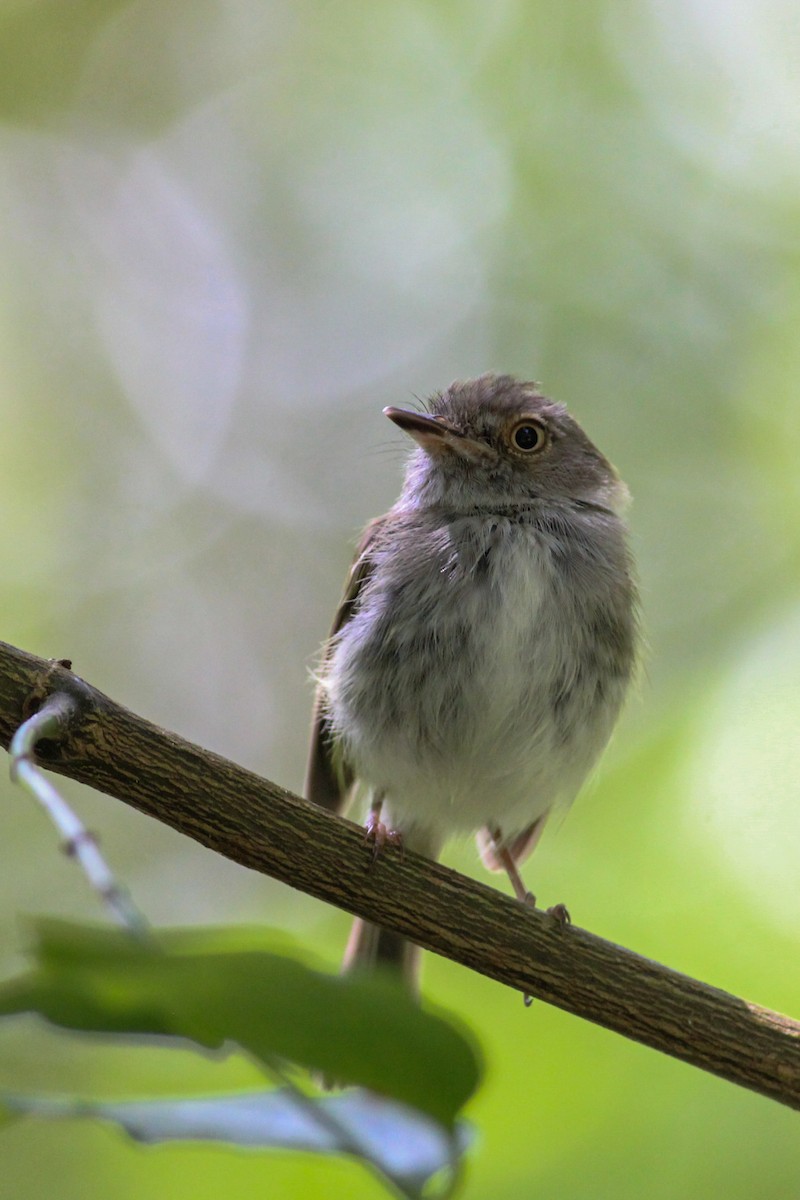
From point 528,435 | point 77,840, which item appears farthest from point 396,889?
point 528,435

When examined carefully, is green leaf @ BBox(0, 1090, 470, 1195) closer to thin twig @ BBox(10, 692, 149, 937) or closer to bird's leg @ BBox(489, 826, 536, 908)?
thin twig @ BBox(10, 692, 149, 937)

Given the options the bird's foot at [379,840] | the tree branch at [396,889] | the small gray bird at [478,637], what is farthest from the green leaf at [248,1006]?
the small gray bird at [478,637]

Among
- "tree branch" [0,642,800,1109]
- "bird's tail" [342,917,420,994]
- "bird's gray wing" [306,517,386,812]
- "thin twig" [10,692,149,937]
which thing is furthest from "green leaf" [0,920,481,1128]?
"bird's tail" [342,917,420,994]

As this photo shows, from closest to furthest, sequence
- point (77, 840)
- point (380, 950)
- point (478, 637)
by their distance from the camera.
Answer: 1. point (77, 840)
2. point (478, 637)
3. point (380, 950)

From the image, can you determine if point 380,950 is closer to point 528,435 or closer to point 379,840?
point 379,840

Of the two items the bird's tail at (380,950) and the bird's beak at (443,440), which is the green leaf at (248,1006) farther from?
the bird's tail at (380,950)
